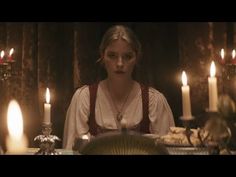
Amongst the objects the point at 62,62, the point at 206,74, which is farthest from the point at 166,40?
the point at 62,62

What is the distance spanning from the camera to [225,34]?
10.1 ft

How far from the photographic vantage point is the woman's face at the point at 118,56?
7.55ft

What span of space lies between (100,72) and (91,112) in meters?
0.77

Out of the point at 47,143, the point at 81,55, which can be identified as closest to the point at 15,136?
the point at 47,143

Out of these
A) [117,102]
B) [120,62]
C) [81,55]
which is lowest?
[117,102]

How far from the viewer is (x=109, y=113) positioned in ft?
7.80

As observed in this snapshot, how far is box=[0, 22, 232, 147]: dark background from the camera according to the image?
3051 mm

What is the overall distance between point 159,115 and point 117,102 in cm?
20

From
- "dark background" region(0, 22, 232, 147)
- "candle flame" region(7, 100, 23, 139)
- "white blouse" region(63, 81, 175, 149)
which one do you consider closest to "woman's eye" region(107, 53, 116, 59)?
"white blouse" region(63, 81, 175, 149)

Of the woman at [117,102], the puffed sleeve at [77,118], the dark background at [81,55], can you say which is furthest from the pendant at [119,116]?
the dark background at [81,55]

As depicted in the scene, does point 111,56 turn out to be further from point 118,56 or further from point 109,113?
point 109,113

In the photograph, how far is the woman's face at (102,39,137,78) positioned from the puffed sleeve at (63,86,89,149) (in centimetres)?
19

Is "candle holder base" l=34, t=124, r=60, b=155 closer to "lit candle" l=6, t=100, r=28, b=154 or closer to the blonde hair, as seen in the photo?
"lit candle" l=6, t=100, r=28, b=154
